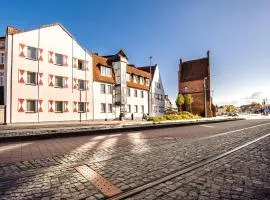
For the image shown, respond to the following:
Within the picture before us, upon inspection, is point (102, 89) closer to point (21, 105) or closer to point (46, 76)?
point (46, 76)

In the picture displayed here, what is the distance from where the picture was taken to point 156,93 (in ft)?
179

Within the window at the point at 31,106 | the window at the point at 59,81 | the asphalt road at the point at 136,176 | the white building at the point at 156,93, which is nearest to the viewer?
the asphalt road at the point at 136,176

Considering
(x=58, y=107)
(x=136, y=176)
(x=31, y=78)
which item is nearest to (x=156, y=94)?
(x=58, y=107)

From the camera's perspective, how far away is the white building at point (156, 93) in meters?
51.7

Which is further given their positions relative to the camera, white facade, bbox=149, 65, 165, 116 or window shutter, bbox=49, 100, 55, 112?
white facade, bbox=149, 65, 165, 116

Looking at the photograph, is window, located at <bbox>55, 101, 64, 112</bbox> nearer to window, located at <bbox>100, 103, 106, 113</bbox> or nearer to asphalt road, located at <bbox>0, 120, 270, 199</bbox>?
window, located at <bbox>100, 103, 106, 113</bbox>

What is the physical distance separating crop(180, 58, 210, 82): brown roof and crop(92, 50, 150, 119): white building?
67.0 ft

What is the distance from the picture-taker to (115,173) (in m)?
5.55

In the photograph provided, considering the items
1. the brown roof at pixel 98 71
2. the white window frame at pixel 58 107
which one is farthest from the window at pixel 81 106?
the brown roof at pixel 98 71

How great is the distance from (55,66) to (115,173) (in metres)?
28.5

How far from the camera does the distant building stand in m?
58.7

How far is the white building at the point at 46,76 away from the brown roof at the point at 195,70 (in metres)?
33.7

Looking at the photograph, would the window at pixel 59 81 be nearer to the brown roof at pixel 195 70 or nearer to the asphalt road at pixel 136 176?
the asphalt road at pixel 136 176

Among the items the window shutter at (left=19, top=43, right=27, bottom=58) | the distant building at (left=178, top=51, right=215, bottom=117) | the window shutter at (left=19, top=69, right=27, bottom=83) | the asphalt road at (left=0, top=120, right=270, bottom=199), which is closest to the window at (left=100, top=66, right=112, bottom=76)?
the window shutter at (left=19, top=43, right=27, bottom=58)
